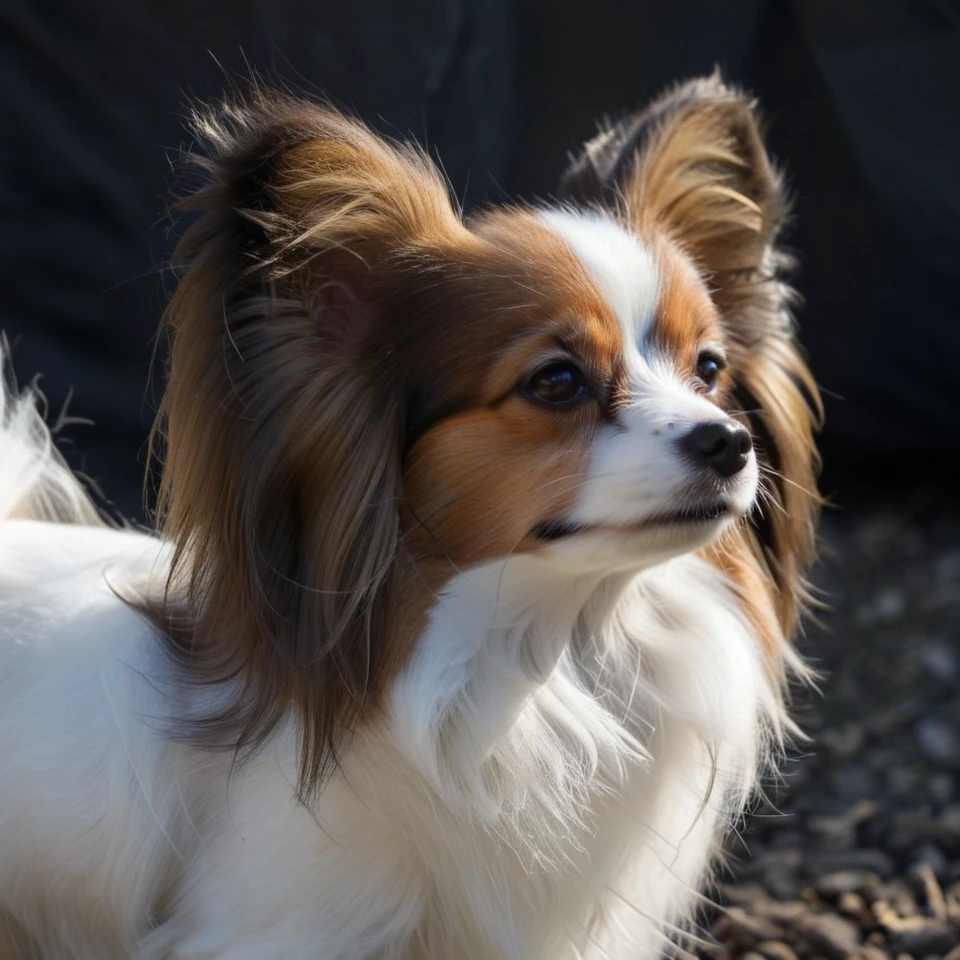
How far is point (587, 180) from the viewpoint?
8.43ft

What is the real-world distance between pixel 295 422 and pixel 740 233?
104cm

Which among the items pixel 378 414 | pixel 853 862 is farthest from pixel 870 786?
pixel 378 414

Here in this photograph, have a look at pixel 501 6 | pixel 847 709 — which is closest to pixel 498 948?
pixel 847 709

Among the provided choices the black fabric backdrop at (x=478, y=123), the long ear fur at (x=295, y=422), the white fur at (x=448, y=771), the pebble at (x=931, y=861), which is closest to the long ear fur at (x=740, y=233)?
the white fur at (x=448, y=771)

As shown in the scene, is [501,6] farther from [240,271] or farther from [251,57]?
[240,271]

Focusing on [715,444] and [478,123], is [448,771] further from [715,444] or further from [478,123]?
[478,123]

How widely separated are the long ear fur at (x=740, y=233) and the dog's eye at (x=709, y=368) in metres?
0.16

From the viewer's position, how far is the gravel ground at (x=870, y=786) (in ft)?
9.28

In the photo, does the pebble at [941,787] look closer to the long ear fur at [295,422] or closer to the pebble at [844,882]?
the pebble at [844,882]

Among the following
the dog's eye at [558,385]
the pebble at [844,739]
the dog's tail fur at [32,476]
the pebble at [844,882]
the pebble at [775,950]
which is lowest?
the pebble at [844,739]

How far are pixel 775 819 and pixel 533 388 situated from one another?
1749mm

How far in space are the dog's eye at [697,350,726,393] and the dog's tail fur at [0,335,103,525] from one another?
140cm

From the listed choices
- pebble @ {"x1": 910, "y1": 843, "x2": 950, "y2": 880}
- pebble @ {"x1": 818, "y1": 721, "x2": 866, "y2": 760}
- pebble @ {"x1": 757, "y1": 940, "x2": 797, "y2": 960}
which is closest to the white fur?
pebble @ {"x1": 757, "y1": 940, "x2": 797, "y2": 960}

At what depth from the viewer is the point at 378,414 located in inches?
78.0
